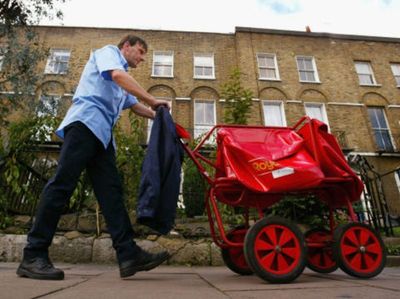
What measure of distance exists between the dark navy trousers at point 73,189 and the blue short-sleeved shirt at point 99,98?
0.21ft

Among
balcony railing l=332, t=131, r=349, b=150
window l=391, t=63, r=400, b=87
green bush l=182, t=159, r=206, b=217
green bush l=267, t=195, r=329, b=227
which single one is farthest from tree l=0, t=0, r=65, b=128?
window l=391, t=63, r=400, b=87

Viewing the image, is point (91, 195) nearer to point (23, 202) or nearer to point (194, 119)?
point (23, 202)

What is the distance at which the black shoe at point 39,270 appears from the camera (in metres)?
1.89

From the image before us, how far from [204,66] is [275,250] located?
15.1 meters

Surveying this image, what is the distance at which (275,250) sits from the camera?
2066mm

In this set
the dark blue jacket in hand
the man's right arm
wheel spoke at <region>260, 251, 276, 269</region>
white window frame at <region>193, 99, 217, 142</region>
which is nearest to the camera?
the dark blue jacket in hand

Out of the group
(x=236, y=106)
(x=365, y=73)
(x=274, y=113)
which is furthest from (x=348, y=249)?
(x=365, y=73)

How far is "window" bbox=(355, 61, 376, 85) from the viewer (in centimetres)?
1652

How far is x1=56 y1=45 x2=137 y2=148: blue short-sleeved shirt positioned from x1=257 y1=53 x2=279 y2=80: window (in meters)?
14.2

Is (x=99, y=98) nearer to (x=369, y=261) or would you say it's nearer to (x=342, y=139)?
(x=369, y=261)

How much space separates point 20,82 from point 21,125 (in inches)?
199

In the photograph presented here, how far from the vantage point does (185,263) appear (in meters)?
3.99

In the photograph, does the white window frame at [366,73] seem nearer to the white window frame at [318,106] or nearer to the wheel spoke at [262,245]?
the white window frame at [318,106]

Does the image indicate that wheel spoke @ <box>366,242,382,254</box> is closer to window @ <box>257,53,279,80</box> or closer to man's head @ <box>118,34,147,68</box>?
man's head @ <box>118,34,147,68</box>
